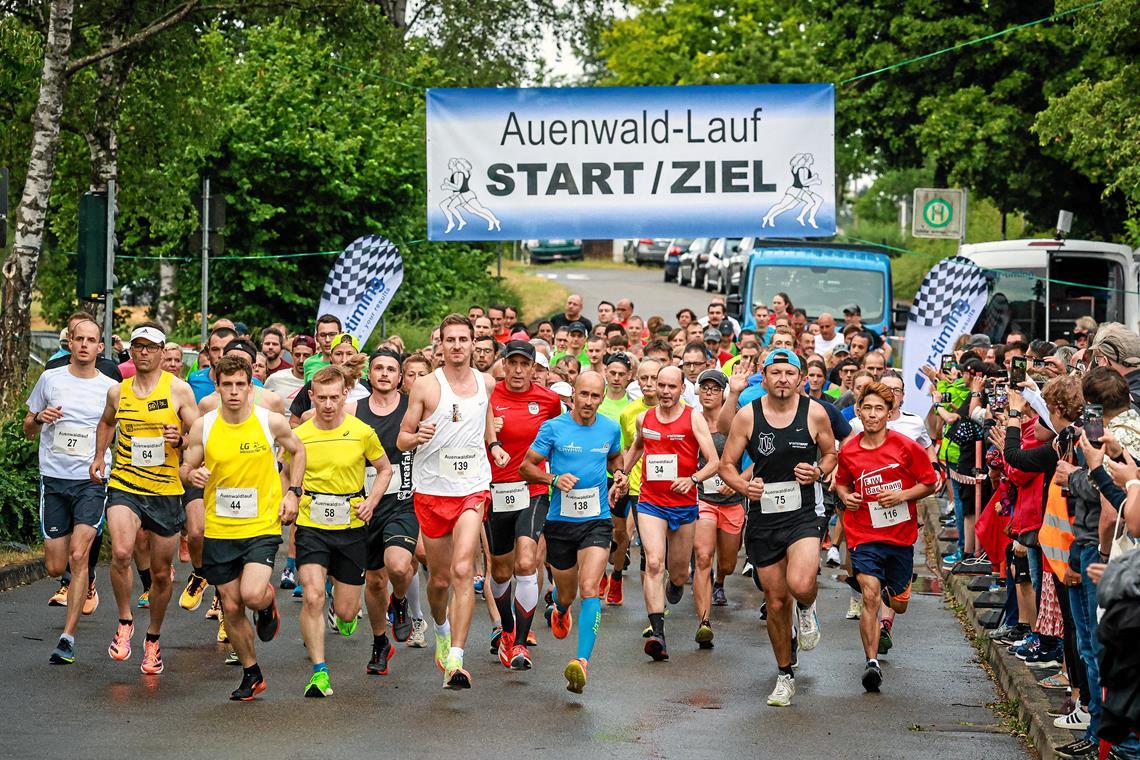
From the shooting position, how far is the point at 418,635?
39.8 ft

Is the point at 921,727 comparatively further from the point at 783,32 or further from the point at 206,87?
the point at 783,32

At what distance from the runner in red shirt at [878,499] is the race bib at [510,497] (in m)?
1.92

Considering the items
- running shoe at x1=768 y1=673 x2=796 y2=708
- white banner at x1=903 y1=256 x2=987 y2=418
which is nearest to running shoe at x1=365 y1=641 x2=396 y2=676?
running shoe at x1=768 y1=673 x2=796 y2=708

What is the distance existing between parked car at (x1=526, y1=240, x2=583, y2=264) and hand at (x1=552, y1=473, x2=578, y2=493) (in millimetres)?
54222

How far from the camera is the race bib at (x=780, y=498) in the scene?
1094 cm

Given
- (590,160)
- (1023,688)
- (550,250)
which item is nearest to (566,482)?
(1023,688)

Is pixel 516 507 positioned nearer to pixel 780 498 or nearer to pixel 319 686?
pixel 780 498

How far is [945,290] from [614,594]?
22.2 feet

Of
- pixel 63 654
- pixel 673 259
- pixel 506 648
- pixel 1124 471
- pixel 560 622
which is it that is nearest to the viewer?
pixel 1124 471

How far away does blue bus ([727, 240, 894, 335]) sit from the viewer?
25031 mm

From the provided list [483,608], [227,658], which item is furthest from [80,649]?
[483,608]

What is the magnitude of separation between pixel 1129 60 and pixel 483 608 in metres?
14.3

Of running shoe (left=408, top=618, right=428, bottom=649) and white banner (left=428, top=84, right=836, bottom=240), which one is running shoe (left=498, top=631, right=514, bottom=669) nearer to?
running shoe (left=408, top=618, right=428, bottom=649)

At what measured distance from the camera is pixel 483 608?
45.5 feet
